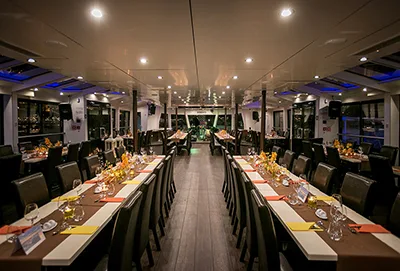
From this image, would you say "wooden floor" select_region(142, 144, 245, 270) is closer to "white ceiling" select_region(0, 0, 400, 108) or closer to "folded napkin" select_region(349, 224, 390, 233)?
"folded napkin" select_region(349, 224, 390, 233)

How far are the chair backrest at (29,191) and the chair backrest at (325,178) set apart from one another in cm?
343

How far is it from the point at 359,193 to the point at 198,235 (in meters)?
2.06

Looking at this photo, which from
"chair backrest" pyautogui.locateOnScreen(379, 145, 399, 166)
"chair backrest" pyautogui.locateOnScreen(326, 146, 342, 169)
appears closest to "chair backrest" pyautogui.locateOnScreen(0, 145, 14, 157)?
"chair backrest" pyautogui.locateOnScreen(326, 146, 342, 169)

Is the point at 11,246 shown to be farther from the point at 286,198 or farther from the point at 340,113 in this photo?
the point at 340,113

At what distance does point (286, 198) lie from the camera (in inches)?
92.0

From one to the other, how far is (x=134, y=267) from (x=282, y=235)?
153cm

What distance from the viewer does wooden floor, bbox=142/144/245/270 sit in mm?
2443

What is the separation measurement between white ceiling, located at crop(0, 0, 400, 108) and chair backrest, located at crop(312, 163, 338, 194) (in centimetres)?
170

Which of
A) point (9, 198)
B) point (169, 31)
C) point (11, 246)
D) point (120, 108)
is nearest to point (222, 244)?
point (11, 246)

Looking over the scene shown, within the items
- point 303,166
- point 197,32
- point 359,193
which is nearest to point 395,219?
point 359,193

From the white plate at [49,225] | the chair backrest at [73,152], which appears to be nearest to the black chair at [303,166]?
the white plate at [49,225]

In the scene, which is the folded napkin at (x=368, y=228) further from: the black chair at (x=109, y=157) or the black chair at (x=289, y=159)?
the black chair at (x=109, y=157)

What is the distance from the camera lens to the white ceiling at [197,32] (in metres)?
1.96

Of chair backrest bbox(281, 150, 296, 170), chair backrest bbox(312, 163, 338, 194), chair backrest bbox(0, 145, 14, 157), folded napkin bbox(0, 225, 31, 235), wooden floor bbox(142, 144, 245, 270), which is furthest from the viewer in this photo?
chair backrest bbox(0, 145, 14, 157)
